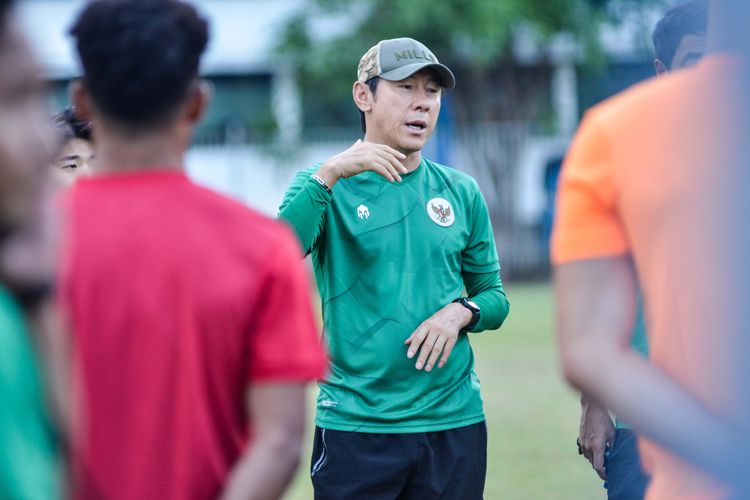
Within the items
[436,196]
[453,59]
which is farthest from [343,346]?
[453,59]

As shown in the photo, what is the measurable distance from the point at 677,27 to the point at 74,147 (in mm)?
2374

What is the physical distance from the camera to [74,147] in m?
4.43

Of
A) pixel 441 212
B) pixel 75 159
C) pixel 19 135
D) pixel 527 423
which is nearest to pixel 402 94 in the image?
pixel 441 212

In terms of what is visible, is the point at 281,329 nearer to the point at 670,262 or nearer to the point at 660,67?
the point at 670,262

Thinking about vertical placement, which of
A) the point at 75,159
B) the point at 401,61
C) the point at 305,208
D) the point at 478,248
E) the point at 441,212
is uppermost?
the point at 401,61

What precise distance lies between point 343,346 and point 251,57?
72.5 ft

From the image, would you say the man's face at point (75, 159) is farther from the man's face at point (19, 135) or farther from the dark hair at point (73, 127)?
the man's face at point (19, 135)

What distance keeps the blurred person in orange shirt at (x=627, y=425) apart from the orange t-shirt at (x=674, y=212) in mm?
883

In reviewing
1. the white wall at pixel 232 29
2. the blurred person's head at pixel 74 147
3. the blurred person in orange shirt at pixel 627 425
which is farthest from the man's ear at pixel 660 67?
the white wall at pixel 232 29

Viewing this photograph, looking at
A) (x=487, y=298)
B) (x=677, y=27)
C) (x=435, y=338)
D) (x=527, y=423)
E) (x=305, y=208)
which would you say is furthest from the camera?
(x=527, y=423)

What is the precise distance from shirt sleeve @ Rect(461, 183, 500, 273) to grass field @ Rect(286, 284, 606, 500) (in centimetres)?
228

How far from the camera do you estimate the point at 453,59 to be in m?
22.5

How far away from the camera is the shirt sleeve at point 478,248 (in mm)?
4363

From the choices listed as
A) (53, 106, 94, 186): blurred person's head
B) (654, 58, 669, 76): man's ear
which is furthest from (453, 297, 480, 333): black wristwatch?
(53, 106, 94, 186): blurred person's head
